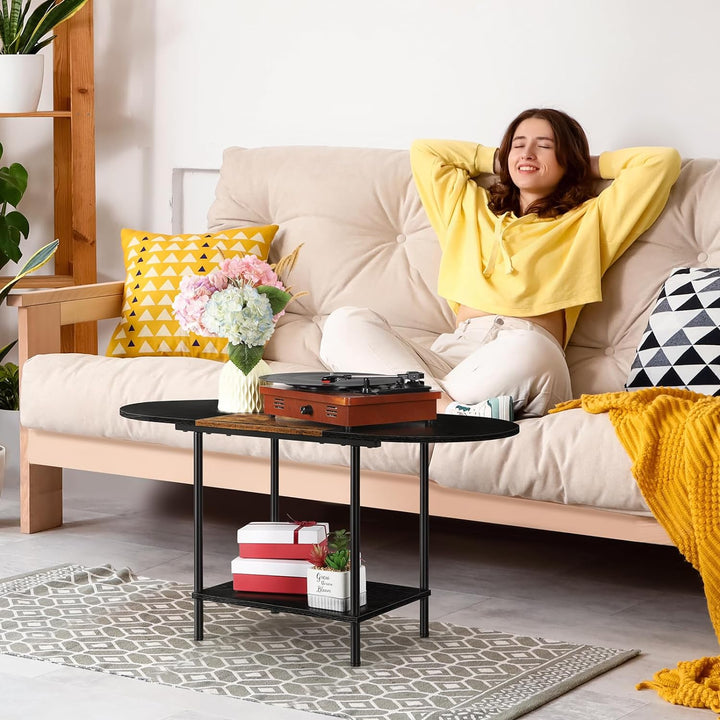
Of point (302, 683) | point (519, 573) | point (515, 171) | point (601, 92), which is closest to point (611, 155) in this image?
point (515, 171)

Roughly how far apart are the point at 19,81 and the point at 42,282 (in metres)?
0.67

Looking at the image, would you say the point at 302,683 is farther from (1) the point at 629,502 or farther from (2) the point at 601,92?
(2) the point at 601,92

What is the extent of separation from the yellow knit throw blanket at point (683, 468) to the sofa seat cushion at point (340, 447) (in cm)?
4

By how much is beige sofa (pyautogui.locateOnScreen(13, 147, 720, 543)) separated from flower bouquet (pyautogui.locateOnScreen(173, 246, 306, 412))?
365mm

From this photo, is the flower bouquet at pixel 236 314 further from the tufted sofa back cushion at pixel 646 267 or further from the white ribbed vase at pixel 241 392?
the tufted sofa back cushion at pixel 646 267

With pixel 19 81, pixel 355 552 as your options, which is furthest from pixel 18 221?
pixel 355 552

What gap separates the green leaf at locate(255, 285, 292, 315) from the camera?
249cm

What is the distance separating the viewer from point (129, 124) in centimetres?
444

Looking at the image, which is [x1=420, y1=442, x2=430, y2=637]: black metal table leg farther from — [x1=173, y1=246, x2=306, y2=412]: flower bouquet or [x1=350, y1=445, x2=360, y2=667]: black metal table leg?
Result: [x1=173, y1=246, x2=306, y2=412]: flower bouquet

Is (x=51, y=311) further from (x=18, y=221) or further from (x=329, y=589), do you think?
(x=329, y=589)

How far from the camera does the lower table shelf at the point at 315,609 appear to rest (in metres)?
2.26

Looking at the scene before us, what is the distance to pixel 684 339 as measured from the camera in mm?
2816

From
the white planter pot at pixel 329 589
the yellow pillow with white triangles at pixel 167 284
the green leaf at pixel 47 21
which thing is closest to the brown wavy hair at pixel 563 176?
the yellow pillow with white triangles at pixel 167 284

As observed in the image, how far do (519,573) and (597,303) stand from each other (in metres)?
0.69
